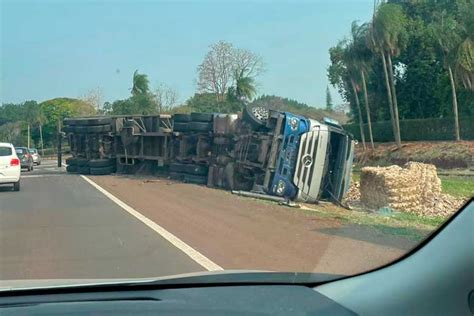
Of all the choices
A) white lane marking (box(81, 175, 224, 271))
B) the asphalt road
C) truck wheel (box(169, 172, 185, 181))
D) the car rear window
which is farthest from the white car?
truck wheel (box(169, 172, 185, 181))

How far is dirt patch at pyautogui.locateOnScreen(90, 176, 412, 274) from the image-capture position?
8180 mm

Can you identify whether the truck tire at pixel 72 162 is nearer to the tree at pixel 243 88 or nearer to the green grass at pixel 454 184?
the tree at pixel 243 88

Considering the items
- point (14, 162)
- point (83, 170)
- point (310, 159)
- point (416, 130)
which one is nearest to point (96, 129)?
point (83, 170)

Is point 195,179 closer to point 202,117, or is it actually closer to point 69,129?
point 202,117

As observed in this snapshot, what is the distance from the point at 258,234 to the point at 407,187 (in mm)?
6723

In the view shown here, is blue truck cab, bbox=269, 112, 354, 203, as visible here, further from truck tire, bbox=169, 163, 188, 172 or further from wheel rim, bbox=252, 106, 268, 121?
truck tire, bbox=169, 163, 188, 172

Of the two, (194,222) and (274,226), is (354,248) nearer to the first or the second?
(274,226)

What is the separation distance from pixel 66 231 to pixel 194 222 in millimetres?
2666

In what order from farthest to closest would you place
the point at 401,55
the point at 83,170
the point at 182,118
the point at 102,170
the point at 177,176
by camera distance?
the point at 83,170 < the point at 102,170 < the point at 177,176 < the point at 182,118 < the point at 401,55

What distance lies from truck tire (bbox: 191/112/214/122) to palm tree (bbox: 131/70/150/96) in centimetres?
1218

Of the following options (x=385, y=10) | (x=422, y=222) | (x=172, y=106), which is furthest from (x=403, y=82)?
(x=172, y=106)

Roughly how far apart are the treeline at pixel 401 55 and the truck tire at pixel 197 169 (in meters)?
5.49

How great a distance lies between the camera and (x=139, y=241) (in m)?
10.3

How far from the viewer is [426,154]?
1845 cm
